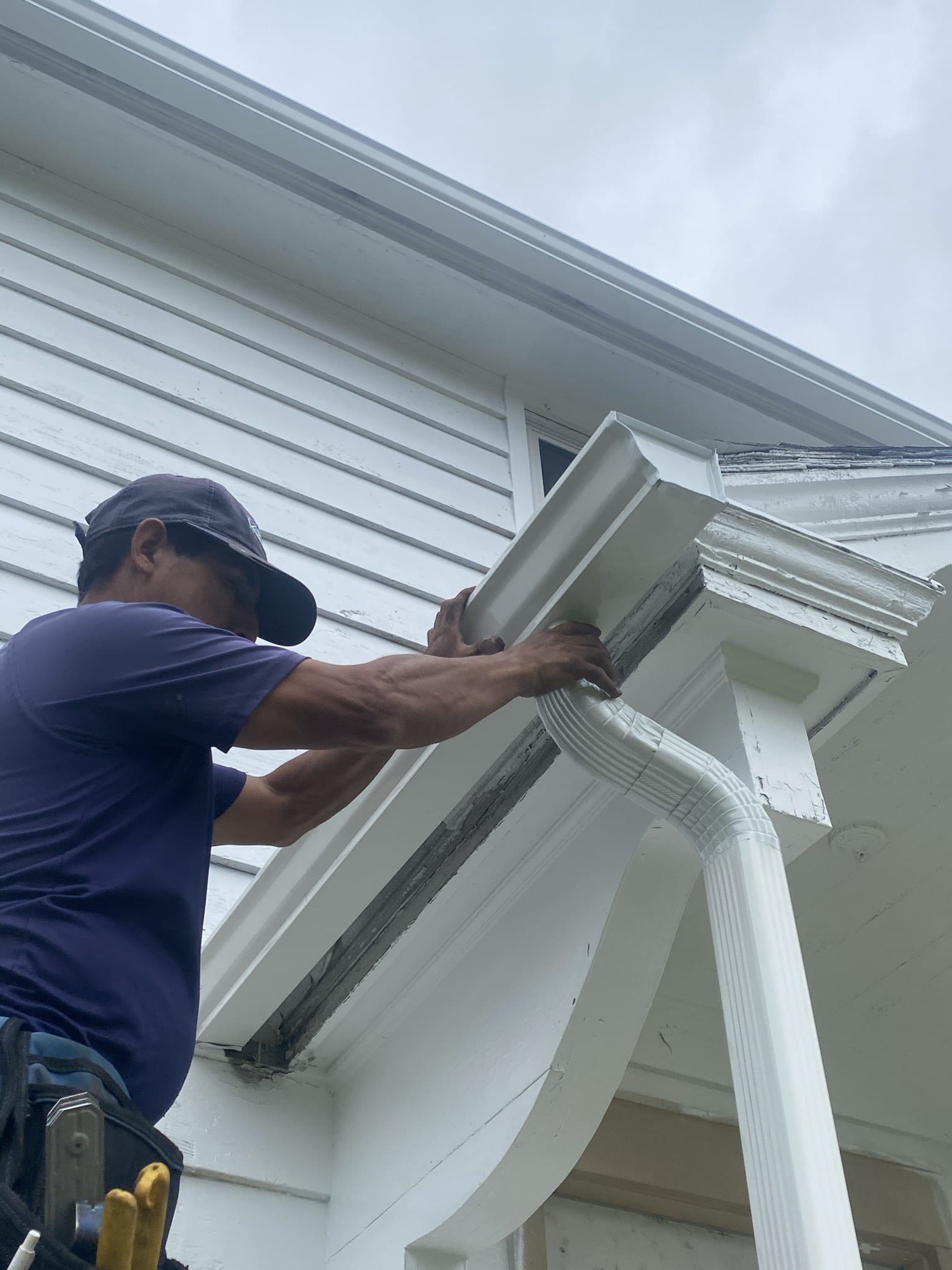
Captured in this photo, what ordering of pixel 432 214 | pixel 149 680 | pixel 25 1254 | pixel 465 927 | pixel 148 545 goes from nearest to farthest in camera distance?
pixel 25 1254, pixel 149 680, pixel 148 545, pixel 465 927, pixel 432 214

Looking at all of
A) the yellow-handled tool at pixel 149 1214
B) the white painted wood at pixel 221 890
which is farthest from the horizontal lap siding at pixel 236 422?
the yellow-handled tool at pixel 149 1214

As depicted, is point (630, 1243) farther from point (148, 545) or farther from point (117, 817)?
point (148, 545)

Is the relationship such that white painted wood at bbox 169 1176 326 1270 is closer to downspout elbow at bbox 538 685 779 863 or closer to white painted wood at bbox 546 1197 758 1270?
white painted wood at bbox 546 1197 758 1270

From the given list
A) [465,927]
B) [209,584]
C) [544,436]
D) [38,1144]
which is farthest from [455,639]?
[544,436]

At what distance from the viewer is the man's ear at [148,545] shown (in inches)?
81.6

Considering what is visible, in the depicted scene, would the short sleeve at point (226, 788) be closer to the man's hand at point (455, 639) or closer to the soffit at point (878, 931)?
the man's hand at point (455, 639)

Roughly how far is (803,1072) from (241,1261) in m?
1.32

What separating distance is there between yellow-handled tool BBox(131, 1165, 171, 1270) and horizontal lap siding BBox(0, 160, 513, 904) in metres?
1.87

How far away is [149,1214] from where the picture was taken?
4.26ft

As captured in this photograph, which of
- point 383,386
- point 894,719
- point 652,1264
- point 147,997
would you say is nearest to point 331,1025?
point 652,1264

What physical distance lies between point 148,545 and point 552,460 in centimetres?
276

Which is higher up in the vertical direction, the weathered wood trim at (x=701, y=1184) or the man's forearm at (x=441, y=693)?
the man's forearm at (x=441, y=693)

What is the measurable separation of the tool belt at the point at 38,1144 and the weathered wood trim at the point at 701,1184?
1.40m

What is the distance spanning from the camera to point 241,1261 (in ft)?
7.79
